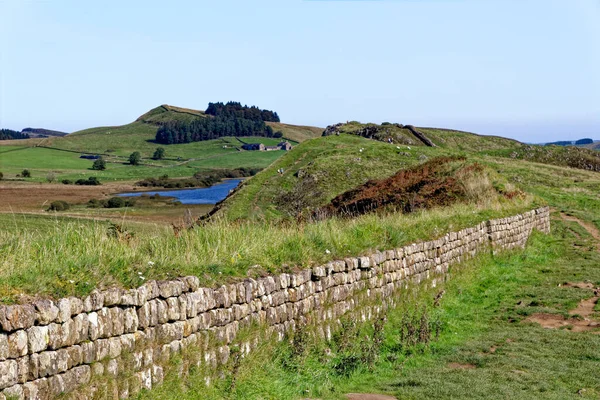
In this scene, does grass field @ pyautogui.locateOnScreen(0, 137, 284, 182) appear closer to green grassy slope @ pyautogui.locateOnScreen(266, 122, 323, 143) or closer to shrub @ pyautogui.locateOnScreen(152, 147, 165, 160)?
shrub @ pyautogui.locateOnScreen(152, 147, 165, 160)

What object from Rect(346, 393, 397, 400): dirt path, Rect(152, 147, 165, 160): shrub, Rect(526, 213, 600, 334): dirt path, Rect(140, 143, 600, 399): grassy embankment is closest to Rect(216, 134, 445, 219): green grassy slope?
Rect(140, 143, 600, 399): grassy embankment

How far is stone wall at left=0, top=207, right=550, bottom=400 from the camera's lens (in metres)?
6.41

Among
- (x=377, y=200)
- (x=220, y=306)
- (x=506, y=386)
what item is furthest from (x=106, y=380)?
(x=377, y=200)

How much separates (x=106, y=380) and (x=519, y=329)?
26.9 feet

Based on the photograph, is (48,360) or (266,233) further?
(266,233)

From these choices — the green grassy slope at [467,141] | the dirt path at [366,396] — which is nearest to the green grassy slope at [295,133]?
the green grassy slope at [467,141]

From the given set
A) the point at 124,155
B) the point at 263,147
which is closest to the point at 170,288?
the point at 124,155

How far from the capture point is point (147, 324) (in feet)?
25.4

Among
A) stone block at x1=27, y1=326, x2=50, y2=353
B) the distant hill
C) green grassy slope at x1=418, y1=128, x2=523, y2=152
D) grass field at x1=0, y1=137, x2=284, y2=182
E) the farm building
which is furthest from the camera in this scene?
the farm building

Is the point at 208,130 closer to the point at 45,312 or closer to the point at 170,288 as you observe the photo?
the point at 170,288

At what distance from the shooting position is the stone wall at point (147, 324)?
6410 millimetres

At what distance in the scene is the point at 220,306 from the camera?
887cm

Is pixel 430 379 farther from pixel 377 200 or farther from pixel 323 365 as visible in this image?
pixel 377 200

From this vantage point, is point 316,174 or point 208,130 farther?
point 208,130
